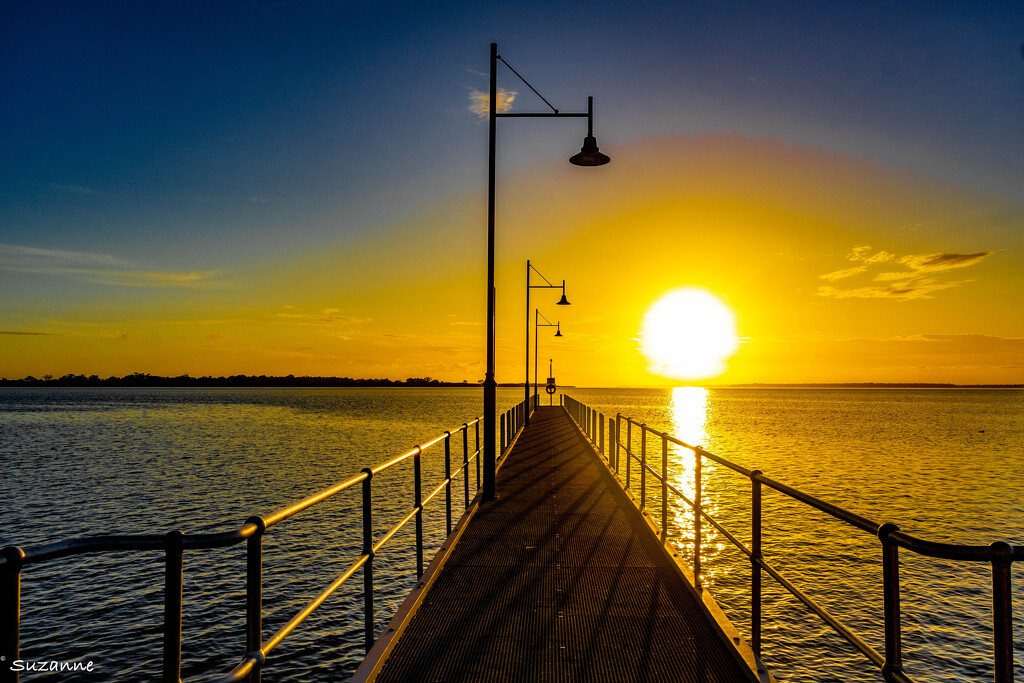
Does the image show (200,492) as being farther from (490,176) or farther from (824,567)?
(824,567)

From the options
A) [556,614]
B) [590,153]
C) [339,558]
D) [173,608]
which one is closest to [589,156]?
[590,153]

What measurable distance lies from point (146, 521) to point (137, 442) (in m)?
36.7

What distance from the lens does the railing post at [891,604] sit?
115 inches

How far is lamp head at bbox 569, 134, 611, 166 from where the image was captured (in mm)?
11789

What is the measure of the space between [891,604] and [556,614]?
3.01 meters

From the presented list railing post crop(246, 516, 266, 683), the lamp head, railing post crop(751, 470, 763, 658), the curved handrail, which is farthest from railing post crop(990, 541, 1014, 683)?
the lamp head

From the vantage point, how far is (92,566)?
14.0 meters

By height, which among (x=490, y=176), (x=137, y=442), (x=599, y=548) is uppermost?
(x=490, y=176)

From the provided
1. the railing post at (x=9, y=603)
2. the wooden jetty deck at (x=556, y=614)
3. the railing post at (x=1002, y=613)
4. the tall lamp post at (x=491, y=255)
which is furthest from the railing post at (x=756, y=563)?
the tall lamp post at (x=491, y=255)

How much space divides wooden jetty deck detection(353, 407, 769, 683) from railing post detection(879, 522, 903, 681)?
4.28ft

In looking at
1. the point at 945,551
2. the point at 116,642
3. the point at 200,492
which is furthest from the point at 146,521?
the point at 945,551

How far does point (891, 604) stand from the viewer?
118 inches

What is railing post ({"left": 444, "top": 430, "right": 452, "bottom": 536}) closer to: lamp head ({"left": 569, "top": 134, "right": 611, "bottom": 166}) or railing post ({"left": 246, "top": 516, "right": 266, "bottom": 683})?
railing post ({"left": 246, "top": 516, "right": 266, "bottom": 683})

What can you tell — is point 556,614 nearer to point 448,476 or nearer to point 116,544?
point 448,476
